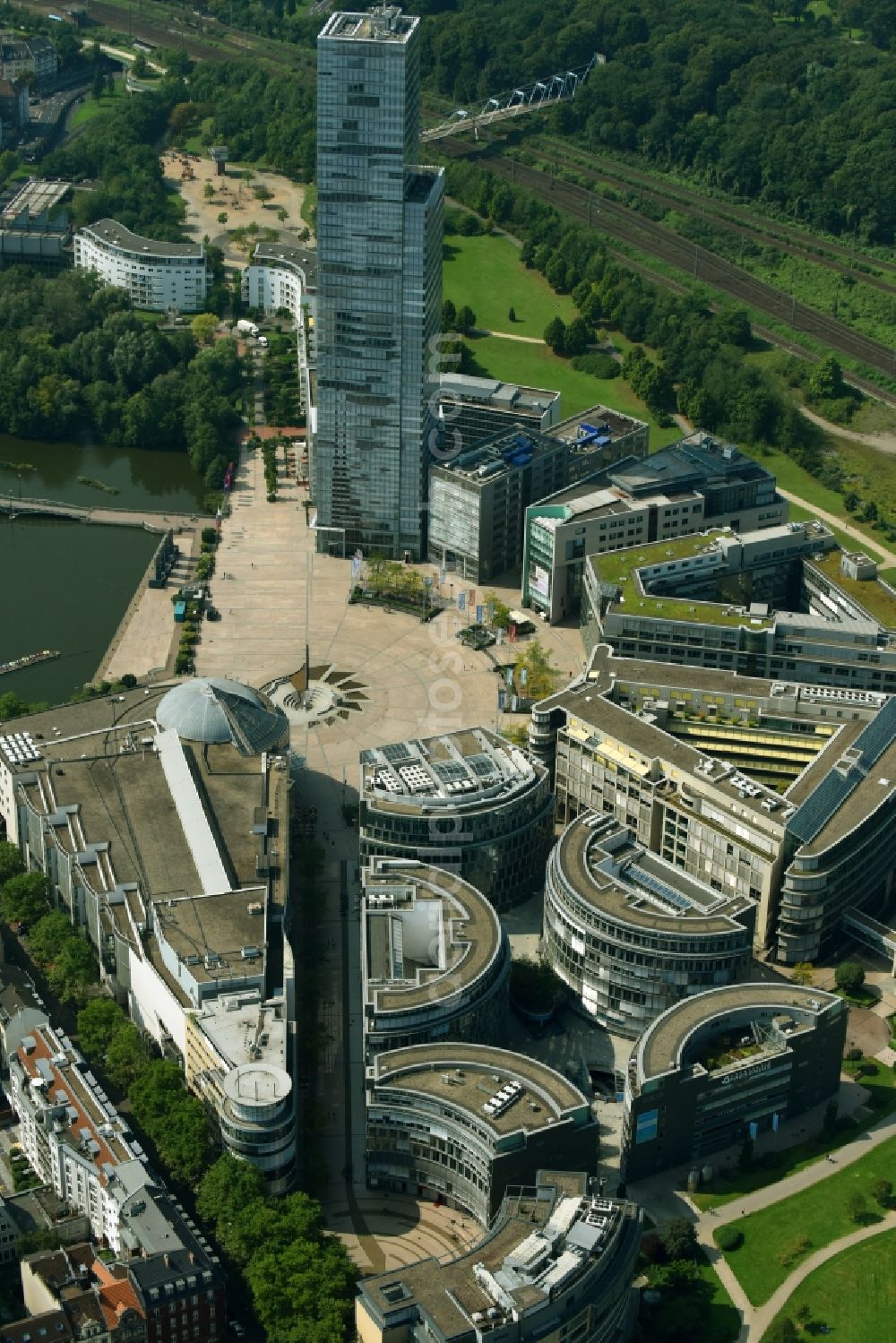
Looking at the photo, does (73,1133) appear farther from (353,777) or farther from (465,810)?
(353,777)

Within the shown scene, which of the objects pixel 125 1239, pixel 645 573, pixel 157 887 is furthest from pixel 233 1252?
pixel 645 573

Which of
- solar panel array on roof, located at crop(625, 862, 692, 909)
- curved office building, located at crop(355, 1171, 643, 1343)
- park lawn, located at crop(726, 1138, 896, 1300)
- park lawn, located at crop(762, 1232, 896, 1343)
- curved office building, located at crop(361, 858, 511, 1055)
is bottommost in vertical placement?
park lawn, located at crop(762, 1232, 896, 1343)

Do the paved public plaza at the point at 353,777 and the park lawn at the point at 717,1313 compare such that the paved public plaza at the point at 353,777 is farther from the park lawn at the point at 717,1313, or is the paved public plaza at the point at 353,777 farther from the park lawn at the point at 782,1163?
the park lawn at the point at 782,1163

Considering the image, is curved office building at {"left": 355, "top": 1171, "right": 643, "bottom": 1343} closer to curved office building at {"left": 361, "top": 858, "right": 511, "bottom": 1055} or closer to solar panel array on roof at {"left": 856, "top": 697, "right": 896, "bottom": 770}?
curved office building at {"left": 361, "top": 858, "right": 511, "bottom": 1055}

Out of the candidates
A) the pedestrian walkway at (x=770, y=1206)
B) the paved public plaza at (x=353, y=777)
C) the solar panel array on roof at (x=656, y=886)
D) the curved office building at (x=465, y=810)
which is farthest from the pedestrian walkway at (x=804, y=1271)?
the curved office building at (x=465, y=810)

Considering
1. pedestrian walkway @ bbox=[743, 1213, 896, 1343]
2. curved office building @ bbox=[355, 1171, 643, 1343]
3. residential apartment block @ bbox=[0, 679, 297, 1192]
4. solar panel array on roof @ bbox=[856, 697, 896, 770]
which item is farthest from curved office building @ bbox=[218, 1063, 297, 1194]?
solar panel array on roof @ bbox=[856, 697, 896, 770]

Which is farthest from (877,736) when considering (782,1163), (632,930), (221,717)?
(221,717)

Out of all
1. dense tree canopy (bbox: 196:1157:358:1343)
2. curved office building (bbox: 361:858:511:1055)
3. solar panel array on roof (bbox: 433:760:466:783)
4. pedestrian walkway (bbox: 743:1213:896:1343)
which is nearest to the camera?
dense tree canopy (bbox: 196:1157:358:1343)
